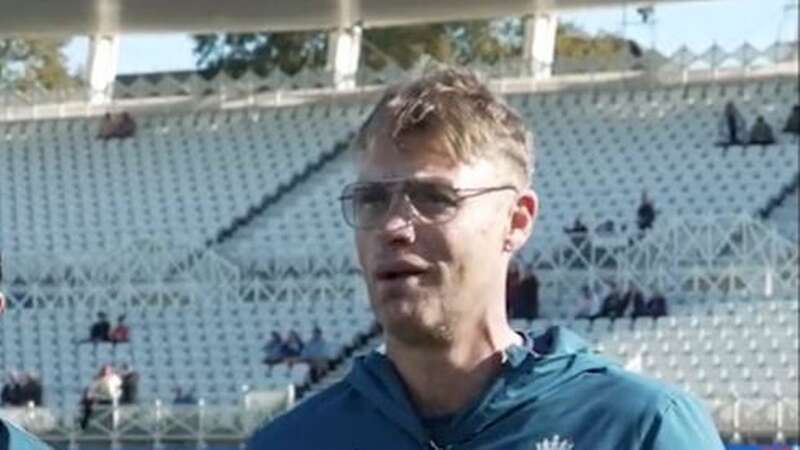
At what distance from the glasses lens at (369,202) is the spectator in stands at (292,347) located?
19.5 m

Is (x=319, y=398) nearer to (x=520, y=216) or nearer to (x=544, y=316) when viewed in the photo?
(x=520, y=216)

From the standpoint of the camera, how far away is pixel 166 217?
27.6m

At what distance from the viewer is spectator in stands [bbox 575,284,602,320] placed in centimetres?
2223

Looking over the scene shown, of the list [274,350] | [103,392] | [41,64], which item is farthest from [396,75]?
[41,64]

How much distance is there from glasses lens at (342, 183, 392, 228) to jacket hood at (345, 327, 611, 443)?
0.82 feet

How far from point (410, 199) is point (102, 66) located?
28.2m

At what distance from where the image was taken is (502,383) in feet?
10.4

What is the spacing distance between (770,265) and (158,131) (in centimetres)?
988

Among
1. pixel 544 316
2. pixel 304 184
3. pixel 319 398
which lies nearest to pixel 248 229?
pixel 304 184

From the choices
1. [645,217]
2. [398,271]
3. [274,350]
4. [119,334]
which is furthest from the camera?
[119,334]

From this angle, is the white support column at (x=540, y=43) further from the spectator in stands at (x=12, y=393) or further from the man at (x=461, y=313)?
the man at (x=461, y=313)

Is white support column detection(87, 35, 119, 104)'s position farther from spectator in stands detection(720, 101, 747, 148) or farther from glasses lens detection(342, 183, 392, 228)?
glasses lens detection(342, 183, 392, 228)

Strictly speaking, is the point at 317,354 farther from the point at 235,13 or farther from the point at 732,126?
the point at 235,13

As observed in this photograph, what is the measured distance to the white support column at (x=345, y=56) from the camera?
97.6 feet
